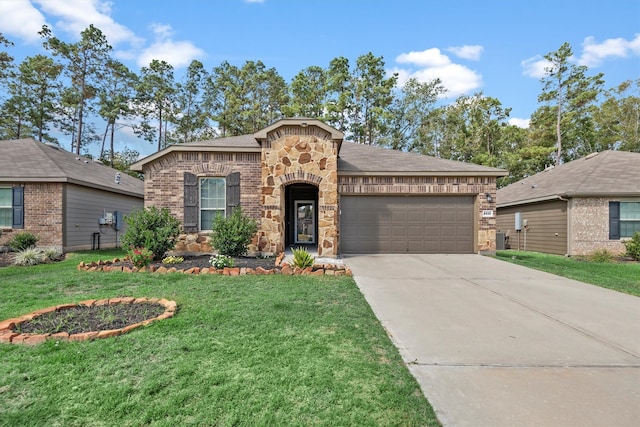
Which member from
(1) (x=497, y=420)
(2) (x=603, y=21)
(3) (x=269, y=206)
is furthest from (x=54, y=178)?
(2) (x=603, y=21)

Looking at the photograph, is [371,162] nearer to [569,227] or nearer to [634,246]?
[569,227]

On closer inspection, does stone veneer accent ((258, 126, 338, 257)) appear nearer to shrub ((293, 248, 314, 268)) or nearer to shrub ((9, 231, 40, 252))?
shrub ((293, 248, 314, 268))

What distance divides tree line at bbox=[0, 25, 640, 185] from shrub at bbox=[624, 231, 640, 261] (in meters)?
13.5

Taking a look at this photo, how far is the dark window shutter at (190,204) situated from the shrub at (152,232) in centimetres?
123

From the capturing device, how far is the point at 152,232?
26.5 ft

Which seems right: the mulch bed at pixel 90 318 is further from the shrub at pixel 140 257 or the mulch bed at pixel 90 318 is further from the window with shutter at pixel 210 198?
the window with shutter at pixel 210 198

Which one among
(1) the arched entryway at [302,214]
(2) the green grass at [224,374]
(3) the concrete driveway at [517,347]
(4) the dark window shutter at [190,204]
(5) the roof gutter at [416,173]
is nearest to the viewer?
(2) the green grass at [224,374]

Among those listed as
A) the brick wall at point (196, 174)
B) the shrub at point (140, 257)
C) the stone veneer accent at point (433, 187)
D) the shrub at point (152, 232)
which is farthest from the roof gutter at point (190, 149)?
the shrub at point (140, 257)

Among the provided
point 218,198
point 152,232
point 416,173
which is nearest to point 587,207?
point 416,173

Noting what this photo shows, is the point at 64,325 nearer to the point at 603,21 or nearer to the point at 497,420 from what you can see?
the point at 497,420

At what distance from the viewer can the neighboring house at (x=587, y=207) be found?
457 inches

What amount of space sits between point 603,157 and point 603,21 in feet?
24.0

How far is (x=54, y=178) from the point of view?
10.6 m

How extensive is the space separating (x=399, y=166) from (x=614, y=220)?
327 inches
